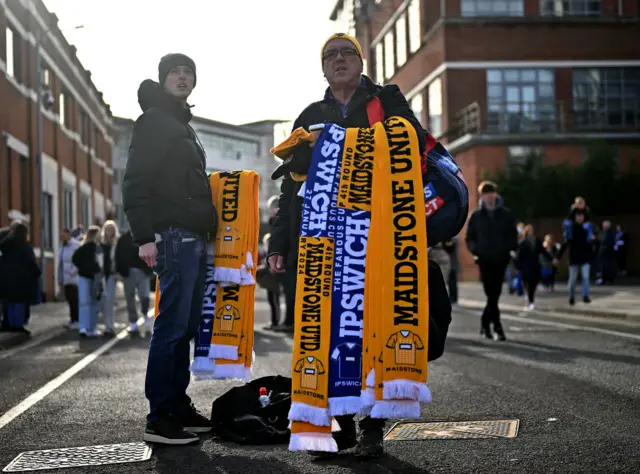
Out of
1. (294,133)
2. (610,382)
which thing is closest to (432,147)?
(294,133)

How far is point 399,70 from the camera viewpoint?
48906mm

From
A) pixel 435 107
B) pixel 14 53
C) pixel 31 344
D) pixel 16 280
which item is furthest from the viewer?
pixel 435 107

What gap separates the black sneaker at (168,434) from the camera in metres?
5.53

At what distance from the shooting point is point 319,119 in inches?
209

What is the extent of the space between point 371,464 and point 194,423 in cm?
154

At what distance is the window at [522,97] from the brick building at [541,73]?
38 mm

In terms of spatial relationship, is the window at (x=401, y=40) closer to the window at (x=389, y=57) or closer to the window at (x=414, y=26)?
the window at (x=414, y=26)

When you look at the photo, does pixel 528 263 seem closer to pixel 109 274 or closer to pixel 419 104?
pixel 109 274

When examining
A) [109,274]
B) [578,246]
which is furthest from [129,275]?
[578,246]

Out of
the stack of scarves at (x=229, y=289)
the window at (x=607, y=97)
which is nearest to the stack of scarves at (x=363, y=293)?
the stack of scarves at (x=229, y=289)

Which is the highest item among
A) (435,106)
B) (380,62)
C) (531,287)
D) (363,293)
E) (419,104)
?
(380,62)

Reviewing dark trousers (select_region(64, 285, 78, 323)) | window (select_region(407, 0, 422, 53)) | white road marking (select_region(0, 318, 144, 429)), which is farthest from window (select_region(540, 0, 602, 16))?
white road marking (select_region(0, 318, 144, 429))

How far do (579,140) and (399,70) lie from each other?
1279 centimetres

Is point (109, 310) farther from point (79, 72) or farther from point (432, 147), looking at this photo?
point (79, 72)
